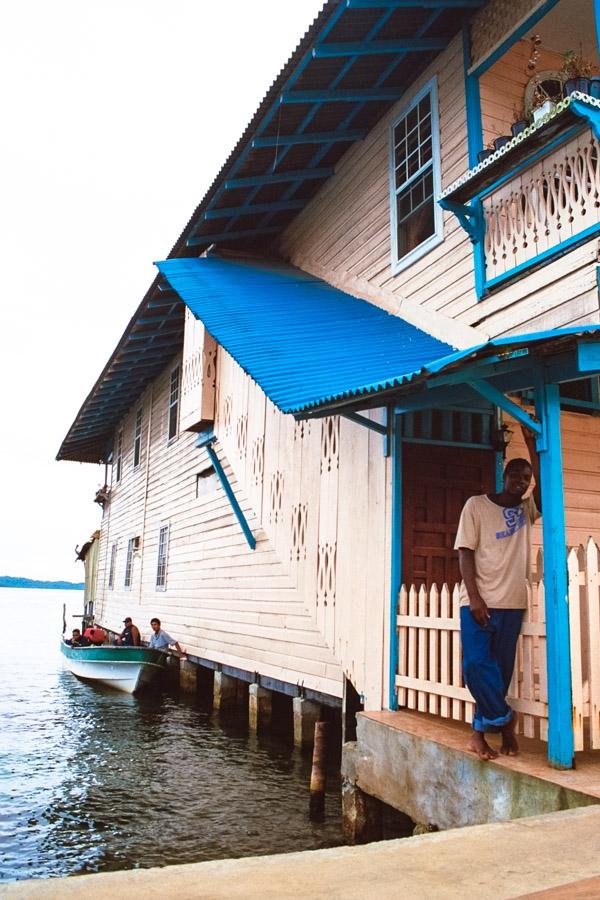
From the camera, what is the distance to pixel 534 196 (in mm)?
6617

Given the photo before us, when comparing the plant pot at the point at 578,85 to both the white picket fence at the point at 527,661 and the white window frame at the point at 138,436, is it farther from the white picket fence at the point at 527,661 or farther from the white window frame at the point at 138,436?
the white window frame at the point at 138,436

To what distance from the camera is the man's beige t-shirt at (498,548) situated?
5.16 meters

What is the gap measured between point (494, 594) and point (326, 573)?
12.4 feet

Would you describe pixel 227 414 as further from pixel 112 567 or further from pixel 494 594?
pixel 112 567

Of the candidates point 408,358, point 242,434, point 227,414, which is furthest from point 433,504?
point 227,414

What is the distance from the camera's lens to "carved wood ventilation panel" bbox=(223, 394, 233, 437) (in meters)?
12.2

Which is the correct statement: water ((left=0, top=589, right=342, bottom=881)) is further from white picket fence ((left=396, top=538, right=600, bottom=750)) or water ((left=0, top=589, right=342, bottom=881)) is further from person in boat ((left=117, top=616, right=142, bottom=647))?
person in boat ((left=117, top=616, right=142, bottom=647))

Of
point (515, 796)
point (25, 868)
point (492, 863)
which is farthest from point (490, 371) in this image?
point (25, 868)

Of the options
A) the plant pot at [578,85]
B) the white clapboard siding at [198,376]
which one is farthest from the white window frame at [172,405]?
the plant pot at [578,85]

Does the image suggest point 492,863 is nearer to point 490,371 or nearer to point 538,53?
point 490,371

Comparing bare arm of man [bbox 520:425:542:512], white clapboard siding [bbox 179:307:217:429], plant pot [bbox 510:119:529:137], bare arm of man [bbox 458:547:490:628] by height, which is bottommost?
bare arm of man [bbox 458:547:490:628]

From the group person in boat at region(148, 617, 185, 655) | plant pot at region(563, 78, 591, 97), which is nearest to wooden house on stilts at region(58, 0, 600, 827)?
plant pot at region(563, 78, 591, 97)

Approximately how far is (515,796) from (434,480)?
3867 millimetres

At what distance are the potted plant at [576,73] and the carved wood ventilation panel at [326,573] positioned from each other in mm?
5134
